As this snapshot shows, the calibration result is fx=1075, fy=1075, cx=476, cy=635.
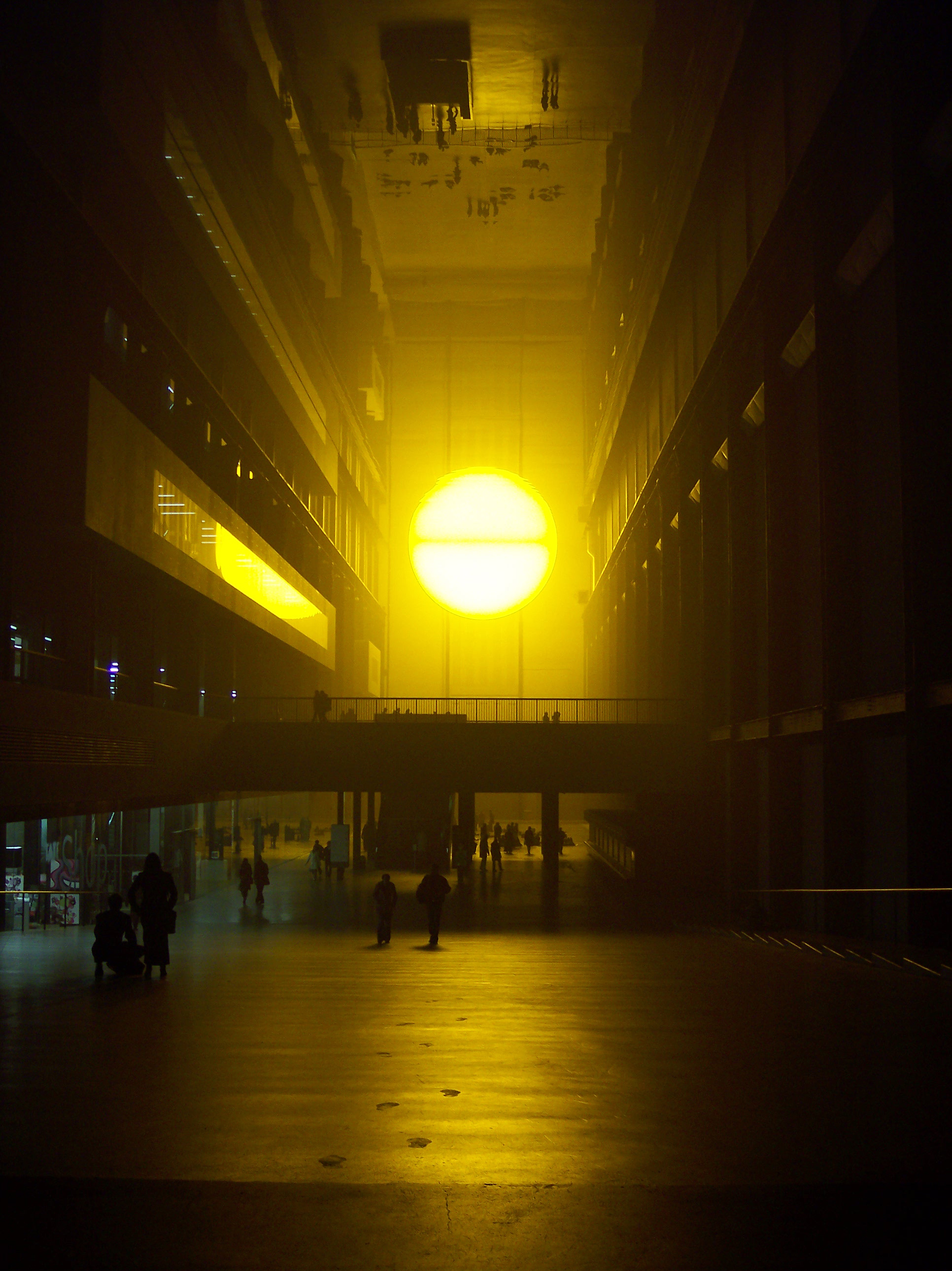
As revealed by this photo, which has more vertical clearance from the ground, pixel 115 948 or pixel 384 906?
pixel 115 948

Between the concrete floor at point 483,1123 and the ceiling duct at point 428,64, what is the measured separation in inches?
1035

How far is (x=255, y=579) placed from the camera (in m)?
31.1

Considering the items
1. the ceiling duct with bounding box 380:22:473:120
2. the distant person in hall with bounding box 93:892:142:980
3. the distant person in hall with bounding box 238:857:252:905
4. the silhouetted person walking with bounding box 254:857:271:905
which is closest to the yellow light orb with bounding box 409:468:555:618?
the silhouetted person walking with bounding box 254:857:271:905

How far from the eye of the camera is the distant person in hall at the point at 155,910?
439 inches

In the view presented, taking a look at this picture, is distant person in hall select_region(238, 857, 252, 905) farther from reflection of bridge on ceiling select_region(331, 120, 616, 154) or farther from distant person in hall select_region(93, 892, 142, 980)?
reflection of bridge on ceiling select_region(331, 120, 616, 154)

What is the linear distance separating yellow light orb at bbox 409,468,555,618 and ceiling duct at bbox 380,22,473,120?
36.7 ft

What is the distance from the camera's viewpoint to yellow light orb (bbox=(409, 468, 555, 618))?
107ft

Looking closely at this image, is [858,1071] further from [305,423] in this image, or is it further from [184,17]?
[305,423]

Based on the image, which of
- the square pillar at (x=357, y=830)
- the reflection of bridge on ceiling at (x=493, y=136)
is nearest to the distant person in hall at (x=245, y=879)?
the square pillar at (x=357, y=830)

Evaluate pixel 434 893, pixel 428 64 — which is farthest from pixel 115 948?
pixel 428 64

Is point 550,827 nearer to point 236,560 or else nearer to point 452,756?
point 452,756

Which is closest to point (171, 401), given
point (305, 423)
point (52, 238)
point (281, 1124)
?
point (52, 238)

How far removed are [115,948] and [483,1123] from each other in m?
6.65

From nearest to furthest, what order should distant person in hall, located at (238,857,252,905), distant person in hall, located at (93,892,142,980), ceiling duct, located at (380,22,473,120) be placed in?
distant person in hall, located at (93,892,142,980) → distant person in hall, located at (238,857,252,905) → ceiling duct, located at (380,22,473,120)
